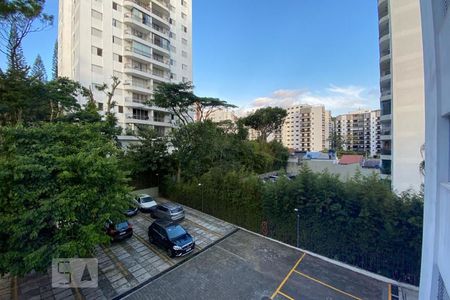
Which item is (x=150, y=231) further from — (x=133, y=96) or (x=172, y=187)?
(x=133, y=96)

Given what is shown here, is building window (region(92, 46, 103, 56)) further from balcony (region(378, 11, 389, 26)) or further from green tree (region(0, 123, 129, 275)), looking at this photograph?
balcony (region(378, 11, 389, 26))

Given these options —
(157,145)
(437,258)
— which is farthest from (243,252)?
(157,145)

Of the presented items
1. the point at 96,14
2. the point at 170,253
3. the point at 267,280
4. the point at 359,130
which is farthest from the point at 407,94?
the point at 359,130

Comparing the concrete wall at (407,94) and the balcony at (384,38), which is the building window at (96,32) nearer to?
the concrete wall at (407,94)

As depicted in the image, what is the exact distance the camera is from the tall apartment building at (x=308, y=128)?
7619 cm

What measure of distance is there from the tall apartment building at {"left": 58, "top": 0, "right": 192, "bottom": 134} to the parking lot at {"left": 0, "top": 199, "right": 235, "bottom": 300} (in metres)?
18.7

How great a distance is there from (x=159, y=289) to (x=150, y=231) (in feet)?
13.2

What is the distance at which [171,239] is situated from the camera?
35.1 ft

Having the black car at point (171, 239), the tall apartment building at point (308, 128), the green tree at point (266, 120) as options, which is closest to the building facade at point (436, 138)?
the black car at point (171, 239)

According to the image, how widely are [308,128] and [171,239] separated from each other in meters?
76.2

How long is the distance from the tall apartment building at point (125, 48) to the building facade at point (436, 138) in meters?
28.3

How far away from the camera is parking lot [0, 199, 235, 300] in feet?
26.5

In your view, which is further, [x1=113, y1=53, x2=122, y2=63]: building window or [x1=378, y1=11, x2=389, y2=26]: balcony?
[x1=113, y1=53, x2=122, y2=63]: building window

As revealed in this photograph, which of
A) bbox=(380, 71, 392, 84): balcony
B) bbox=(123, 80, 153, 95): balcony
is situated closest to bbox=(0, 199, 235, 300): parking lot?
bbox=(123, 80, 153, 95): balcony
